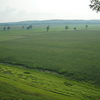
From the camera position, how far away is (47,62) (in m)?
48.9

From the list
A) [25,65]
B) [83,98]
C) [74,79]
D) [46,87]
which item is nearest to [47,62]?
[25,65]

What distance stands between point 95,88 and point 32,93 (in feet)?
45.2

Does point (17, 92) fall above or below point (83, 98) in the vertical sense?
above

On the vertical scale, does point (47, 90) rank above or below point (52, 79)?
above

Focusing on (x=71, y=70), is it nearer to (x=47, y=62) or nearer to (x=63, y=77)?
(x=63, y=77)

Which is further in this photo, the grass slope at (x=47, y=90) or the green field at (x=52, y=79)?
the green field at (x=52, y=79)

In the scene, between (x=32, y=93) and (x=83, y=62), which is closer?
(x=32, y=93)

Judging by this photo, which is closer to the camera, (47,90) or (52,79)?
(47,90)

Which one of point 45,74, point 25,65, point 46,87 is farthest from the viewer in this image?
point 25,65

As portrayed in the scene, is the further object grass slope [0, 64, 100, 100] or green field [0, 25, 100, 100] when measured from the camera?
green field [0, 25, 100, 100]

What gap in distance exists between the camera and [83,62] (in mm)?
48344

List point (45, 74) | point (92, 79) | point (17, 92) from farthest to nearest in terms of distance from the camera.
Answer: point (45, 74) → point (92, 79) → point (17, 92)

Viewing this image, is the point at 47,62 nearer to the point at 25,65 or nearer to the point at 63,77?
the point at 25,65

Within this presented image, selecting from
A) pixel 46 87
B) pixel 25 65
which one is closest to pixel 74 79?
pixel 46 87
